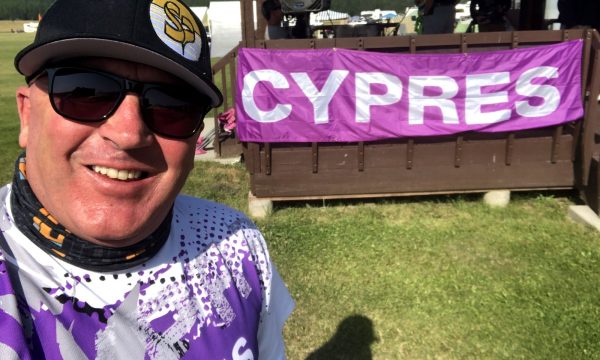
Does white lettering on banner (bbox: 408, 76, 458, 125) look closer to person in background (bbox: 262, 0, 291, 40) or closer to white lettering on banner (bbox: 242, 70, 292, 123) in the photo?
white lettering on banner (bbox: 242, 70, 292, 123)

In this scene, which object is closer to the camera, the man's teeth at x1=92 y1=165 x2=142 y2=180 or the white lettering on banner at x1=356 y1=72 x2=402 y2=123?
the man's teeth at x1=92 y1=165 x2=142 y2=180

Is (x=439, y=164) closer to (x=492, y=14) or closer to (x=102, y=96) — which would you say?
(x=492, y=14)

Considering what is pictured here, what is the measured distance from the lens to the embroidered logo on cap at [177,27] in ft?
3.17

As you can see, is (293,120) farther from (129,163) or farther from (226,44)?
(226,44)

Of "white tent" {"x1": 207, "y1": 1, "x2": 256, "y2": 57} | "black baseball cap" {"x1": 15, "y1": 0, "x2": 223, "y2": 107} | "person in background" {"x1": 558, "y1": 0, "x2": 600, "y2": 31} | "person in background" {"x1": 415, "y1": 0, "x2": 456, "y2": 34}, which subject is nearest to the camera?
"black baseball cap" {"x1": 15, "y1": 0, "x2": 223, "y2": 107}

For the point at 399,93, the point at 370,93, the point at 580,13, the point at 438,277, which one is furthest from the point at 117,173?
the point at 580,13

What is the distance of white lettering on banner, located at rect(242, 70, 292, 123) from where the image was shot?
5.06 meters

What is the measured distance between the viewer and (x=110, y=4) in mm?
918

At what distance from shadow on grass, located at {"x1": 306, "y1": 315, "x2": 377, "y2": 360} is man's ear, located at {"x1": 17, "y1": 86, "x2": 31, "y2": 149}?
2732mm

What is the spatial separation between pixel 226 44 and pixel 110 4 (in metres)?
24.8

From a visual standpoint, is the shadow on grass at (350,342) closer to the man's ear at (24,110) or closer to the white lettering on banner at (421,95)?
the white lettering on banner at (421,95)

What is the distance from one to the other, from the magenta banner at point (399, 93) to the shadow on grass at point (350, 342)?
225 centimetres

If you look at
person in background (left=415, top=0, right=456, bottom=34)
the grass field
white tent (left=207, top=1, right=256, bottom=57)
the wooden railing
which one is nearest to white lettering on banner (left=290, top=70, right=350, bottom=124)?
the wooden railing

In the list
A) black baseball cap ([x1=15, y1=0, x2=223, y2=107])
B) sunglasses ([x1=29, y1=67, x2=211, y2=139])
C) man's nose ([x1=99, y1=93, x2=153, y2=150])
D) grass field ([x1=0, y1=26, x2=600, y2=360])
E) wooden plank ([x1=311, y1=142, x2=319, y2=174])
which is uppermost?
black baseball cap ([x1=15, y1=0, x2=223, y2=107])
